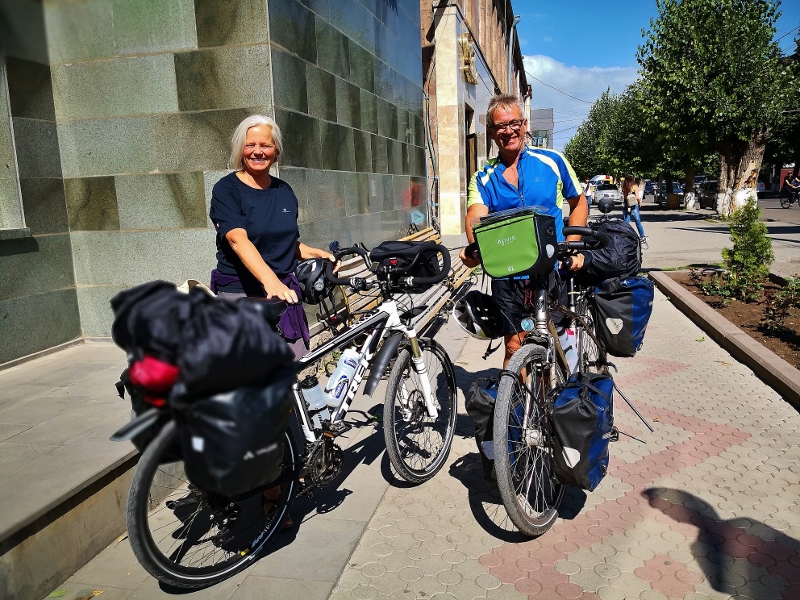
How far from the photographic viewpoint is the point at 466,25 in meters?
17.7

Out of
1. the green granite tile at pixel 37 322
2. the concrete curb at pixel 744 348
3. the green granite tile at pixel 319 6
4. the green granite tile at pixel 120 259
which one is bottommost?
the concrete curb at pixel 744 348

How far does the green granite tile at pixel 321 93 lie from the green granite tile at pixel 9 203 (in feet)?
8.77

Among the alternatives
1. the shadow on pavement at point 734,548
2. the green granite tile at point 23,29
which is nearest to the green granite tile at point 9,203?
the green granite tile at point 23,29

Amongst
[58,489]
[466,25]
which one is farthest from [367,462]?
[466,25]

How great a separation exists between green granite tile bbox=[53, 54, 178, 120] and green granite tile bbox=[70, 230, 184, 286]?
1073mm

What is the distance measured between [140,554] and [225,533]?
1.65 ft

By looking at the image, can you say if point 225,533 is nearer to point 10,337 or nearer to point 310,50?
point 10,337

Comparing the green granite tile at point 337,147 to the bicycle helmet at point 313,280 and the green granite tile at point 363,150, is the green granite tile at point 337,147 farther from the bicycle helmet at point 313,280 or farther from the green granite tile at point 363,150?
the bicycle helmet at point 313,280

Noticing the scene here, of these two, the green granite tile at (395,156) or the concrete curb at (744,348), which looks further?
the green granite tile at (395,156)

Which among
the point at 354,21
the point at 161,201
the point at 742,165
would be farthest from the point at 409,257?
the point at 742,165

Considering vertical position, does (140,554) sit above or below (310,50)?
below

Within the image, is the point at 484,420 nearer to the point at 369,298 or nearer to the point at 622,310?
the point at 622,310

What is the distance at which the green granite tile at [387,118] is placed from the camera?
938cm

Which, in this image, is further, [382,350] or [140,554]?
[382,350]
